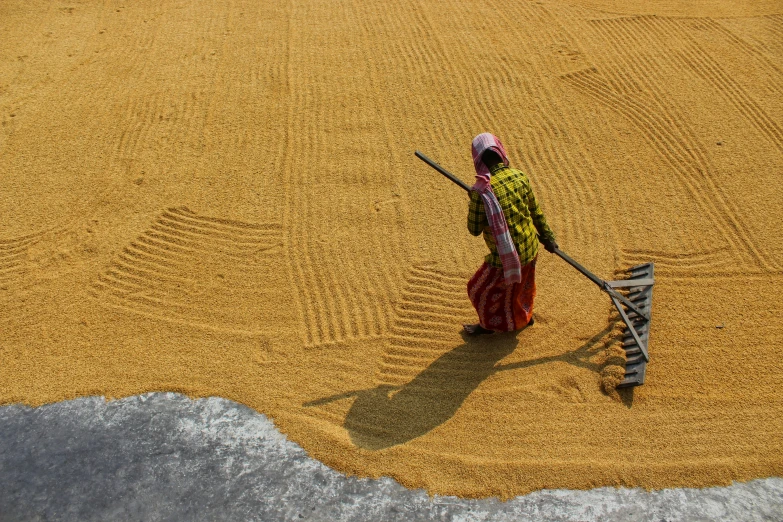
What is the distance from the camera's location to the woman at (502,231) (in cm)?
372

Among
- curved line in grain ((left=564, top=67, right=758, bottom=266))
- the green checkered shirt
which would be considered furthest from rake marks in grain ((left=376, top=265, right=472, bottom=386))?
curved line in grain ((left=564, top=67, right=758, bottom=266))

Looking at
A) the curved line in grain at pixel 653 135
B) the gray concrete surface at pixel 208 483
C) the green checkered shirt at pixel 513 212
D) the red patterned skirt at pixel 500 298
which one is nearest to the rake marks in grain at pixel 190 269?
the gray concrete surface at pixel 208 483

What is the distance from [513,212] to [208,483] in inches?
95.2

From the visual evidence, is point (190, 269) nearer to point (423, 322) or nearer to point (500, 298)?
point (423, 322)

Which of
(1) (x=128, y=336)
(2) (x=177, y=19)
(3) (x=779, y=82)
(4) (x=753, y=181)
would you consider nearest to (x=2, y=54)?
(2) (x=177, y=19)

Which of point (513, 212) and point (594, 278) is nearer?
point (513, 212)

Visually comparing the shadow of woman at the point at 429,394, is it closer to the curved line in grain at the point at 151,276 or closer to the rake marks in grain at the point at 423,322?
the rake marks in grain at the point at 423,322

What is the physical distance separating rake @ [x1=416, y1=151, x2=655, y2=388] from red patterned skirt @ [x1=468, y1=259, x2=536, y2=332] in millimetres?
315

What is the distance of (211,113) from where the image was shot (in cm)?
658

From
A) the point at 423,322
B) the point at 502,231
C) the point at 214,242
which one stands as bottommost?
the point at 423,322

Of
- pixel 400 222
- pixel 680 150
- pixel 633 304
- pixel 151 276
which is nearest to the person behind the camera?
pixel 633 304

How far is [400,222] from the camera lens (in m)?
5.37

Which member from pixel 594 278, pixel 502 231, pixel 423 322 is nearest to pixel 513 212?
pixel 502 231

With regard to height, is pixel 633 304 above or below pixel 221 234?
below
